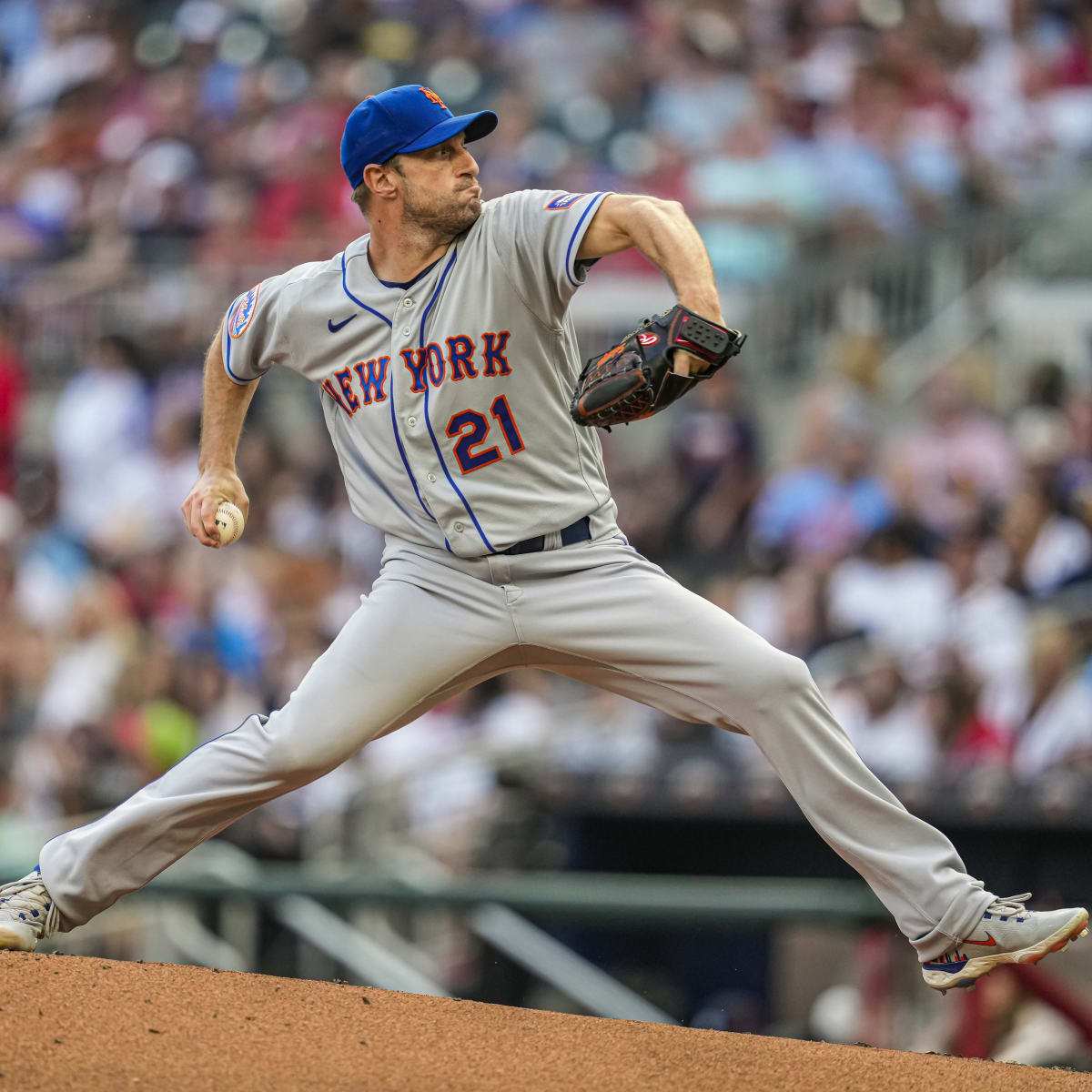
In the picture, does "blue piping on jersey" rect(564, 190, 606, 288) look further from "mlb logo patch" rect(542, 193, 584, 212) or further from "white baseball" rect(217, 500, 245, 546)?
"white baseball" rect(217, 500, 245, 546)

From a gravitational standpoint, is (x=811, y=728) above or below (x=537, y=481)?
below

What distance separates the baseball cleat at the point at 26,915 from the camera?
158 inches

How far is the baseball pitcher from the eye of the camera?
3.80 m

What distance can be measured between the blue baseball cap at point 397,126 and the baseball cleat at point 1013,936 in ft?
6.79

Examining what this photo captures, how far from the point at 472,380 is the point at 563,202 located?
44 centimetres

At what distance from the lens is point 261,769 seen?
12.7ft

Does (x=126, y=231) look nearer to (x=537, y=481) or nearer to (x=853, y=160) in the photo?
(x=853, y=160)

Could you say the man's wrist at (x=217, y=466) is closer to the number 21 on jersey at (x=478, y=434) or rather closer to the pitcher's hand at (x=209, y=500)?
the pitcher's hand at (x=209, y=500)

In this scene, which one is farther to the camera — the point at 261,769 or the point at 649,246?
the point at 261,769

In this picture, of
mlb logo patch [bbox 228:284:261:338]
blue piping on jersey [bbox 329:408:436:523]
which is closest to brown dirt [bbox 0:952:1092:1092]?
blue piping on jersey [bbox 329:408:436:523]

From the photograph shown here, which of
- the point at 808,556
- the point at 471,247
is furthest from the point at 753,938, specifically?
the point at 471,247

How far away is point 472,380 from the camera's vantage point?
3.86 m

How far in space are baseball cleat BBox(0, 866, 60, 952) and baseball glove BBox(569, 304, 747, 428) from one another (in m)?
1.71

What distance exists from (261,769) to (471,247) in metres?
1.24
